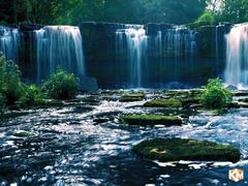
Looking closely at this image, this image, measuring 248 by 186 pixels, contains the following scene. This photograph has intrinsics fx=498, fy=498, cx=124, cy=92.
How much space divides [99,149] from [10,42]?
27717mm

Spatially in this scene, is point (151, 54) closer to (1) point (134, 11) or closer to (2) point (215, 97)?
(2) point (215, 97)

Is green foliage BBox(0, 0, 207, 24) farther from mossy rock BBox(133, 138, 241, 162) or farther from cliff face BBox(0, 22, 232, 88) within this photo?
mossy rock BBox(133, 138, 241, 162)

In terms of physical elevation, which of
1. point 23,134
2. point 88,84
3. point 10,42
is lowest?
point 88,84

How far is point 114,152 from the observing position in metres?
11.8

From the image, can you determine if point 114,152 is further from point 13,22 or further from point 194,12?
point 194,12

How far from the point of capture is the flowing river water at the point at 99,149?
9.45 m

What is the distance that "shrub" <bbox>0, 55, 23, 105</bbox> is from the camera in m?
22.5

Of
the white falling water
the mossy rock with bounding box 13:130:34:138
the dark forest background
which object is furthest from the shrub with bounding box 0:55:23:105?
the dark forest background

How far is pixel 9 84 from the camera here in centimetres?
2291

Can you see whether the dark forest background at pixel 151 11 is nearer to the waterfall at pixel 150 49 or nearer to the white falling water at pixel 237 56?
the waterfall at pixel 150 49

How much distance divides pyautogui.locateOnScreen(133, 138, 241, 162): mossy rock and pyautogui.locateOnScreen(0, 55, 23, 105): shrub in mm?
11759

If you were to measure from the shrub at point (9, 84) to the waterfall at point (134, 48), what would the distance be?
20995mm

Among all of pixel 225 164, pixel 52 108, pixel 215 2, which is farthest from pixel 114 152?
pixel 215 2

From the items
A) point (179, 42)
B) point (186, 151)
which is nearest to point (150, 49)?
point (179, 42)
